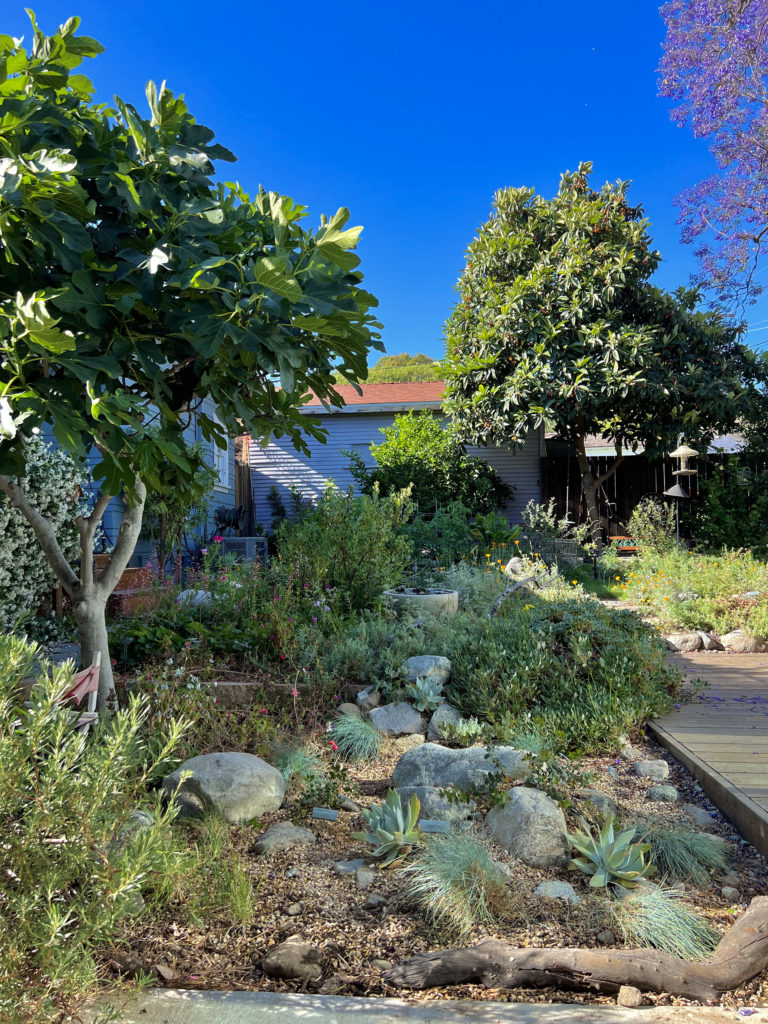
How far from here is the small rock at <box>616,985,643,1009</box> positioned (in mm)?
1937

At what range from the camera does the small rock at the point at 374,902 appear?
2.44 metres

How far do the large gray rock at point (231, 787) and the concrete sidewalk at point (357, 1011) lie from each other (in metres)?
1.07

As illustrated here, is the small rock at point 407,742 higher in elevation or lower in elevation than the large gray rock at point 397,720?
lower

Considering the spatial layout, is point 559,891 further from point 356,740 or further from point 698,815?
point 356,740

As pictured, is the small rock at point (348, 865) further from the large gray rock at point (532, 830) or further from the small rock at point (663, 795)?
the small rock at point (663, 795)

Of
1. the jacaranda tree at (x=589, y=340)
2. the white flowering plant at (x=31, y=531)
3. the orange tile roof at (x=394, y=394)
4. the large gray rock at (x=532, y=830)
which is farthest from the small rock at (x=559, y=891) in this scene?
the orange tile roof at (x=394, y=394)

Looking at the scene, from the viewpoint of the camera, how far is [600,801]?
3135 mm

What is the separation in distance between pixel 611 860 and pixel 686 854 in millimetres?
449

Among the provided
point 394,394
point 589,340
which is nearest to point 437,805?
point 589,340

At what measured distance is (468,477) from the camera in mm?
14977

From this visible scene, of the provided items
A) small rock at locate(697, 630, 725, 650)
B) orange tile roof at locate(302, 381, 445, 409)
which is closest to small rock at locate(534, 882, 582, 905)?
small rock at locate(697, 630, 725, 650)

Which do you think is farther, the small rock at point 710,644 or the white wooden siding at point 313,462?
the white wooden siding at point 313,462

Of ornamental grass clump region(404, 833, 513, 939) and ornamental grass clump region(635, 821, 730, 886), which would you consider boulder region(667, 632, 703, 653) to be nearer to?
ornamental grass clump region(635, 821, 730, 886)

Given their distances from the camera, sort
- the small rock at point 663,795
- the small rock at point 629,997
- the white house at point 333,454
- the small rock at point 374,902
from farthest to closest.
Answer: the white house at point 333,454
the small rock at point 663,795
the small rock at point 374,902
the small rock at point 629,997
